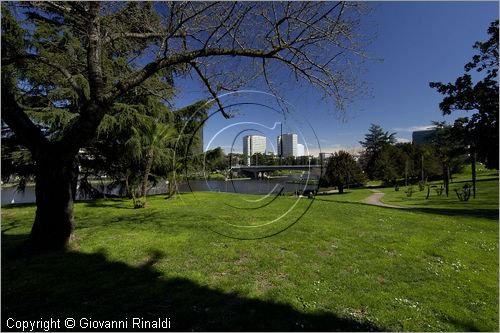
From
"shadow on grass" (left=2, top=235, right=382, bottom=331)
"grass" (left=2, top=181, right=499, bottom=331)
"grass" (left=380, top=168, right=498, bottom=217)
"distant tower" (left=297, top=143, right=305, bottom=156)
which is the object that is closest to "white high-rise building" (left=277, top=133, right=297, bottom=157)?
"distant tower" (left=297, top=143, right=305, bottom=156)

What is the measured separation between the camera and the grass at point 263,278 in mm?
4352

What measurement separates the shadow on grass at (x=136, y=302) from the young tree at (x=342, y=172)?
41477 mm

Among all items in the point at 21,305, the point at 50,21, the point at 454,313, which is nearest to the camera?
the point at 21,305

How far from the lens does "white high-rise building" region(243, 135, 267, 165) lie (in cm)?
700

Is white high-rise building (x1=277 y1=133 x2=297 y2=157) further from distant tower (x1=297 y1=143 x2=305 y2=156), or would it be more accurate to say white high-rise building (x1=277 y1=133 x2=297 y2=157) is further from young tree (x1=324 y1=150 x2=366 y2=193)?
young tree (x1=324 y1=150 x2=366 y2=193)

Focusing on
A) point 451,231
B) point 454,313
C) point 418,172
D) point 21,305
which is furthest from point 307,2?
point 418,172

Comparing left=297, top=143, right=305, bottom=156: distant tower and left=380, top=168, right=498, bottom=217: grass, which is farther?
left=380, top=168, right=498, bottom=217: grass

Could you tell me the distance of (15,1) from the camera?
6.75 m

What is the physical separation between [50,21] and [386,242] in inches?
719

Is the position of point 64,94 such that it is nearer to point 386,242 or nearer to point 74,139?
point 74,139

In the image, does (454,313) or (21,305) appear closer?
(21,305)

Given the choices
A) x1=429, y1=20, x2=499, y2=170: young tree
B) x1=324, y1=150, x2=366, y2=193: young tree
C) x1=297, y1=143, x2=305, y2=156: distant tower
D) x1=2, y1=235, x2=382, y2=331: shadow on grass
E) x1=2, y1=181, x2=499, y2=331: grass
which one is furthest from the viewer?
x1=324, y1=150, x2=366, y2=193: young tree

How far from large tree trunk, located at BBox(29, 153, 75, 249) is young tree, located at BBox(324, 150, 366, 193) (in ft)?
134

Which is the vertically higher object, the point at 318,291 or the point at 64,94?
the point at 64,94
